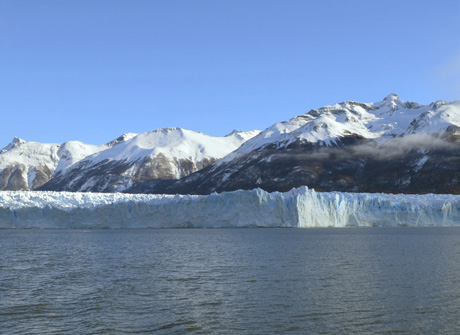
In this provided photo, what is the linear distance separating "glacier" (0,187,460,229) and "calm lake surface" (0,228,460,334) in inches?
1337

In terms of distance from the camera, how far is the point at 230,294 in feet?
76.9

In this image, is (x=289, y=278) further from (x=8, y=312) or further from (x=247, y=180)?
(x=247, y=180)

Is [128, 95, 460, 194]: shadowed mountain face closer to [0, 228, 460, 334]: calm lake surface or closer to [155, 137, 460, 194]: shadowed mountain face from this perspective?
[155, 137, 460, 194]: shadowed mountain face

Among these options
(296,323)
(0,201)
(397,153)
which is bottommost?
(296,323)

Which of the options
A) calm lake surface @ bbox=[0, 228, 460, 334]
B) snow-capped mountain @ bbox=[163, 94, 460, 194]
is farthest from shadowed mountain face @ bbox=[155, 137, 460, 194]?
calm lake surface @ bbox=[0, 228, 460, 334]

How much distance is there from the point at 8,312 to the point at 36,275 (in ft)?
33.5

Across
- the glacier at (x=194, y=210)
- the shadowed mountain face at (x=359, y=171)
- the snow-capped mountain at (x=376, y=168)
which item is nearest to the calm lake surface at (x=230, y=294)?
the glacier at (x=194, y=210)

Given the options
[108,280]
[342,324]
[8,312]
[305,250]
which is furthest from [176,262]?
[342,324]

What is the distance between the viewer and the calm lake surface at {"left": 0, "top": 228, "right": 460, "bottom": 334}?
17797mm

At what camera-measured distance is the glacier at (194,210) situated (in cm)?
7394

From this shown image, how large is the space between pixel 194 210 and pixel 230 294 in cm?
5281

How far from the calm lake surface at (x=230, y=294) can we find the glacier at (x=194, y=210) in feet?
111

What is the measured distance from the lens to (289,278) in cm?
2852

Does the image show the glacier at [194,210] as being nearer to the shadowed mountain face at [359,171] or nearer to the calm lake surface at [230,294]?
the calm lake surface at [230,294]
